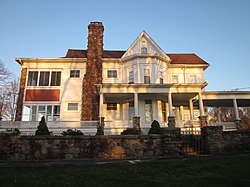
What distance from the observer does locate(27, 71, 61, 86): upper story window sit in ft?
68.9

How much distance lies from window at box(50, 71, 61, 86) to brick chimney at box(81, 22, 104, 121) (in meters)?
2.75

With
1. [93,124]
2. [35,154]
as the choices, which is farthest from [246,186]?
[93,124]

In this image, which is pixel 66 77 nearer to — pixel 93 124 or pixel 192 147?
pixel 93 124

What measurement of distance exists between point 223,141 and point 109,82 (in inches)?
529

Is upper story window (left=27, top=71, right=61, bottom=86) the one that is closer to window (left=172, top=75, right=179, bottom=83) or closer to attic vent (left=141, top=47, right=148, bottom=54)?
attic vent (left=141, top=47, right=148, bottom=54)

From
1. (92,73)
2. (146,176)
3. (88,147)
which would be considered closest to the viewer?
(146,176)

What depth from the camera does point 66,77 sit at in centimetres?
2148

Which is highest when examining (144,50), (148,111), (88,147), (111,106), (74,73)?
(144,50)

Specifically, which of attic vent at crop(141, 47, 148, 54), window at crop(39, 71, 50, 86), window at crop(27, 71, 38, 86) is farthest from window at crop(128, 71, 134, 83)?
window at crop(27, 71, 38, 86)

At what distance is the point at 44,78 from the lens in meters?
21.2

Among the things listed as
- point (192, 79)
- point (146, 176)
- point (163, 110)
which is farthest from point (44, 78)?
point (146, 176)

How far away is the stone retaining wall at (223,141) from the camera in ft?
34.1

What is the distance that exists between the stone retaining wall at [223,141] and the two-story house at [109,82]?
24.7 ft

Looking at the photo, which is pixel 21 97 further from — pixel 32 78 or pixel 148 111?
pixel 148 111
